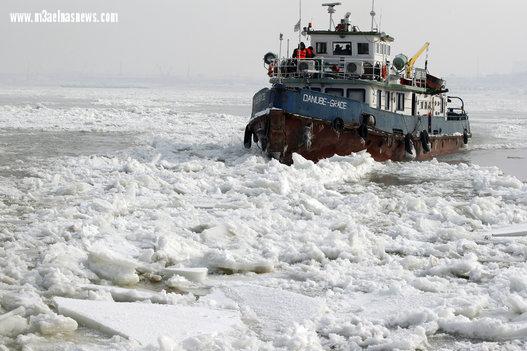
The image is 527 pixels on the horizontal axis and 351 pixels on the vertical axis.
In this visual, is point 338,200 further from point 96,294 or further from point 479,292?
point 96,294

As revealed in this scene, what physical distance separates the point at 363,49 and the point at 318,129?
416 cm

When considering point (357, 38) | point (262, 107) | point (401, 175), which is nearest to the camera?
point (401, 175)

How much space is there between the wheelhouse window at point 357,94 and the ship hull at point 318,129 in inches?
26.4

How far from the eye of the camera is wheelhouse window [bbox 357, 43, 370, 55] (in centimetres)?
2089

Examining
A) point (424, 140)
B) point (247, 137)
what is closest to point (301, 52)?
point (247, 137)

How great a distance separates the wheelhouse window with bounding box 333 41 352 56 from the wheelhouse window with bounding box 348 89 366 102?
5.53 feet

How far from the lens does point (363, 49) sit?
2097 centimetres

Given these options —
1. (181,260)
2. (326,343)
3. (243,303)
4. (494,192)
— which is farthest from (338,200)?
(326,343)

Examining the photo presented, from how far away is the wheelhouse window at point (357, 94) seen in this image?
19.8 meters

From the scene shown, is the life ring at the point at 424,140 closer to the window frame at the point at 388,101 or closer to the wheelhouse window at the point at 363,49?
the window frame at the point at 388,101

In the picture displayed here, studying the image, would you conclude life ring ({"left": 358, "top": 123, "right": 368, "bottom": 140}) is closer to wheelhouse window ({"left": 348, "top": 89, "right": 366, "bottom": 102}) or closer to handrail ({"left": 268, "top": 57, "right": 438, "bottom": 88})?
wheelhouse window ({"left": 348, "top": 89, "right": 366, "bottom": 102})

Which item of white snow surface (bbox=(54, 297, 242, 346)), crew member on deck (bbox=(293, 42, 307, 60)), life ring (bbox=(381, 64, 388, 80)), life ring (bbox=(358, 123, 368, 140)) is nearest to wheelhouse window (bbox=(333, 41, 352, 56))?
crew member on deck (bbox=(293, 42, 307, 60))

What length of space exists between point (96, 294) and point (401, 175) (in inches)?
480

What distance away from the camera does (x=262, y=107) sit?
1897 centimetres
